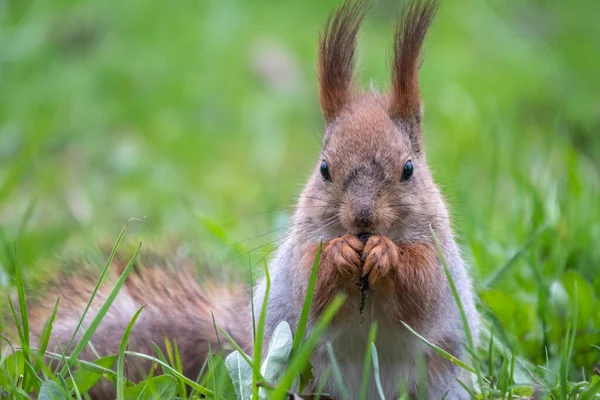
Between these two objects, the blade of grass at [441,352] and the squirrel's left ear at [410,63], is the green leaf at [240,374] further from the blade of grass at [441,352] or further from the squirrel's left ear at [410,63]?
the squirrel's left ear at [410,63]

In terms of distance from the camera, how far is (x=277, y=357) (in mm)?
1681

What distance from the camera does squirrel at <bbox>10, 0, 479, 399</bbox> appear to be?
1.81 meters

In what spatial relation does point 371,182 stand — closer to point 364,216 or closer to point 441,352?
point 364,216

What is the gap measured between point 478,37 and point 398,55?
151 inches

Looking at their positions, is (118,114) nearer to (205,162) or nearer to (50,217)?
(205,162)

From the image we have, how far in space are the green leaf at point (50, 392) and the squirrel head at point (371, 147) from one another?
650mm

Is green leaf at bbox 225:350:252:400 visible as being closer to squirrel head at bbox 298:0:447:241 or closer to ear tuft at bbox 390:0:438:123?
squirrel head at bbox 298:0:447:241

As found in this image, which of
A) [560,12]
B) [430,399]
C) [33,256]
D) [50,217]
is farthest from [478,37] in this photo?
[430,399]

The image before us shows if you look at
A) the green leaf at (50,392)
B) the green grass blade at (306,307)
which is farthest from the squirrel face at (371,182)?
the green leaf at (50,392)

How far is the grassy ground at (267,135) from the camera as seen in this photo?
8.02 feet

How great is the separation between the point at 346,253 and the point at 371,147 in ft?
0.93

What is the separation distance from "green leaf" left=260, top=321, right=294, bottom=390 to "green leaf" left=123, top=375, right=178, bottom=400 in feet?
0.58

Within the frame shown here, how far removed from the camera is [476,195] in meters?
3.40

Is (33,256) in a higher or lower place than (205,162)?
lower
